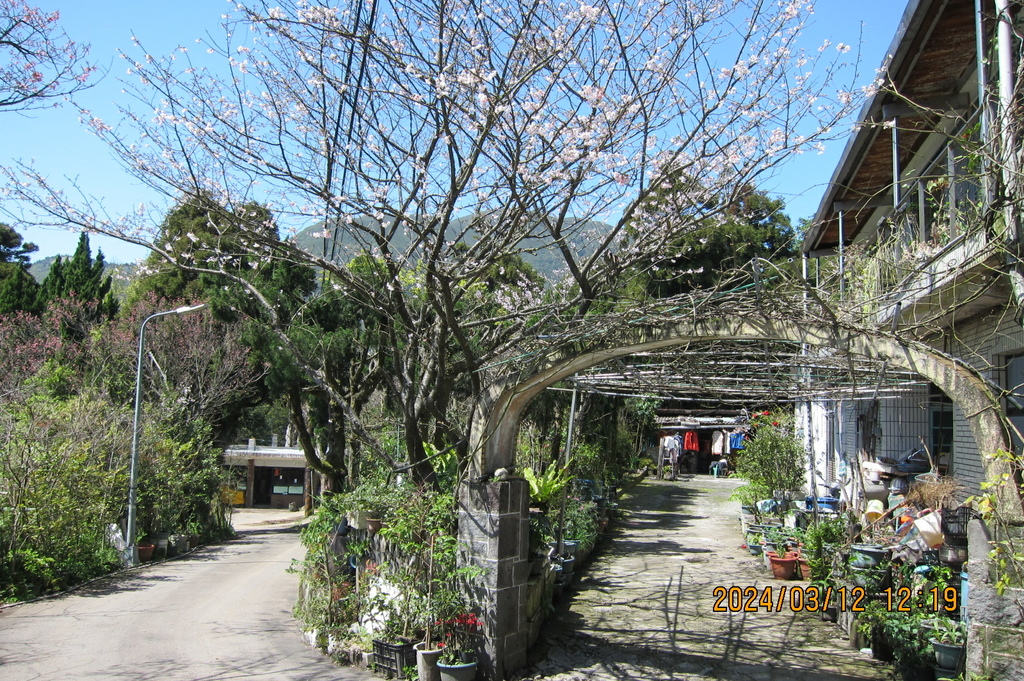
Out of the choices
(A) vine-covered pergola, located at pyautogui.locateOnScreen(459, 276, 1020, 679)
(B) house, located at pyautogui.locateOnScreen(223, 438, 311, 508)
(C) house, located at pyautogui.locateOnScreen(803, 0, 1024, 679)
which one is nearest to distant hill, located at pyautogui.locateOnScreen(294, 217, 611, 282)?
(A) vine-covered pergola, located at pyautogui.locateOnScreen(459, 276, 1020, 679)

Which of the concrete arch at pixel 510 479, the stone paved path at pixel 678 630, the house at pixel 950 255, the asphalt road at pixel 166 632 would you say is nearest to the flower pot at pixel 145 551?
the asphalt road at pixel 166 632

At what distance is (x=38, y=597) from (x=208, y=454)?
310 inches

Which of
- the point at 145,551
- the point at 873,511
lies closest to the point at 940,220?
the point at 873,511

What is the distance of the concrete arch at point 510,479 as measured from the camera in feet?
19.0

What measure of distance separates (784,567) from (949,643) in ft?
14.4

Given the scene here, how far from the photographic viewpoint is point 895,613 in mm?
6293

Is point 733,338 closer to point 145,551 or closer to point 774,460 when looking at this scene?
point 774,460

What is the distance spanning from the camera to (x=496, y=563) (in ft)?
21.4

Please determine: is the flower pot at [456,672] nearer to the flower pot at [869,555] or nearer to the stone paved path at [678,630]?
the stone paved path at [678,630]

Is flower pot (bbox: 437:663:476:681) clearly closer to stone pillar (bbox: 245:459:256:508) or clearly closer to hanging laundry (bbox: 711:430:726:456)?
hanging laundry (bbox: 711:430:726:456)

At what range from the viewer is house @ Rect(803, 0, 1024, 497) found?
5.36 metres

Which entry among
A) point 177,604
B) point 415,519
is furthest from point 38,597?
point 415,519

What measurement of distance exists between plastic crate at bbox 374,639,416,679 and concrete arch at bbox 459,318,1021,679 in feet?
2.28
